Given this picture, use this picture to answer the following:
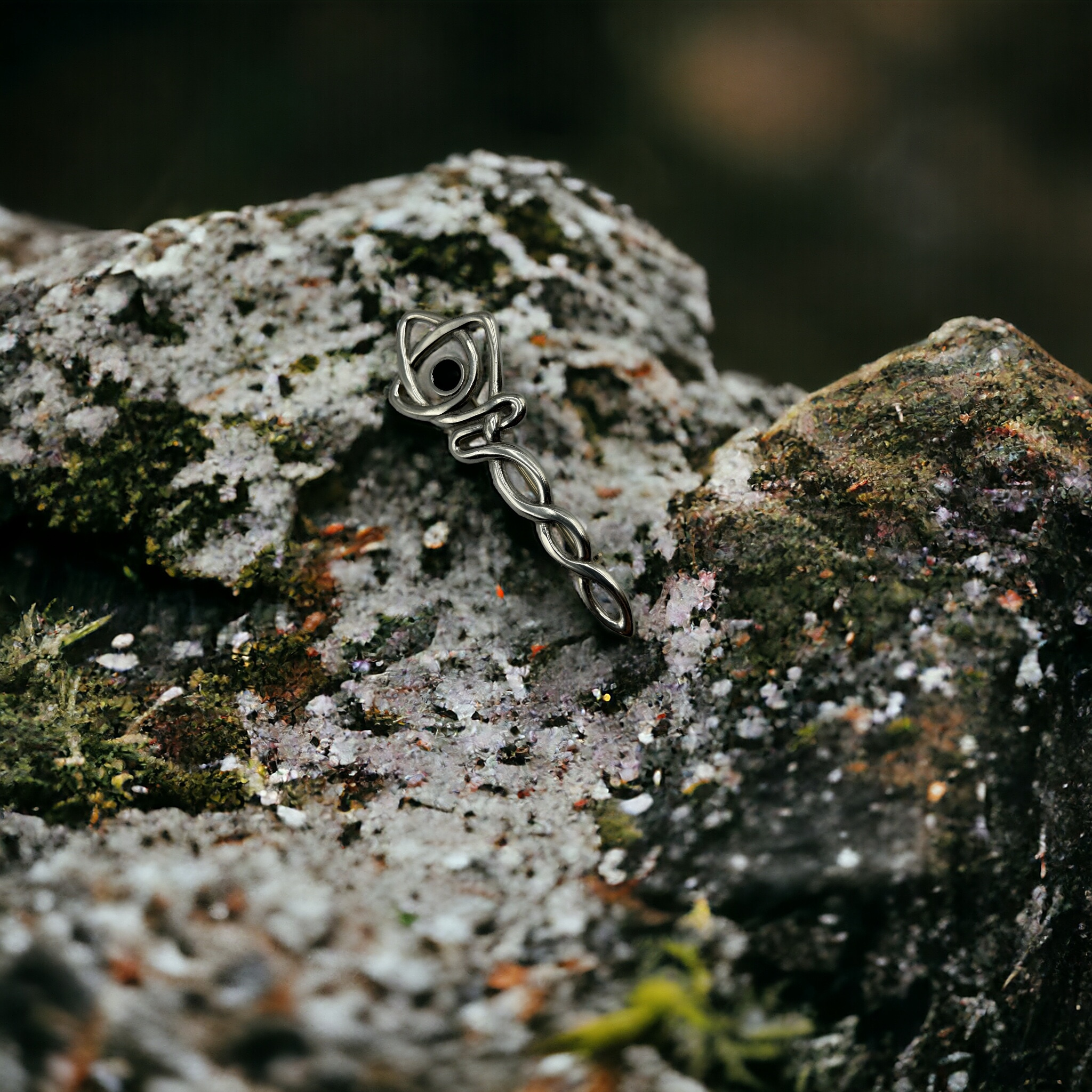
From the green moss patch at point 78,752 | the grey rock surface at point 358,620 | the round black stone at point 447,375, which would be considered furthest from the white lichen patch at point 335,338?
the green moss patch at point 78,752

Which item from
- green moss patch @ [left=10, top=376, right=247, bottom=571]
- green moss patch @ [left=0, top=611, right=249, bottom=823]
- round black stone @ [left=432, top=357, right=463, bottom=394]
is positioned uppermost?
round black stone @ [left=432, top=357, right=463, bottom=394]

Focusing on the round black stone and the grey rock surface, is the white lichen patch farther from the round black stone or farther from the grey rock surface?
the round black stone

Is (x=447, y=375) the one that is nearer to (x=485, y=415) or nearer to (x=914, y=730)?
(x=485, y=415)

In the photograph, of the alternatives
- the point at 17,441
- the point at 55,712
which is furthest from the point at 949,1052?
the point at 17,441

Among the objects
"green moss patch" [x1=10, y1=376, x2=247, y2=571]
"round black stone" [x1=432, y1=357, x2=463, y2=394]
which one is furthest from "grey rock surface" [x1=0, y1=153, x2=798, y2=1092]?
"round black stone" [x1=432, y1=357, x2=463, y2=394]

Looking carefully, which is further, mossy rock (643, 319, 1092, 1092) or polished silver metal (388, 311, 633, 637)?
polished silver metal (388, 311, 633, 637)

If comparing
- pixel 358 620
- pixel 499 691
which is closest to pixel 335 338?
pixel 358 620

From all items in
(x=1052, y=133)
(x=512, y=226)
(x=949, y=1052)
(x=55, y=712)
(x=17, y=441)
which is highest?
(x=1052, y=133)

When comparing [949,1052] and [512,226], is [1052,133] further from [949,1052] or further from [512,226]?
[949,1052]
